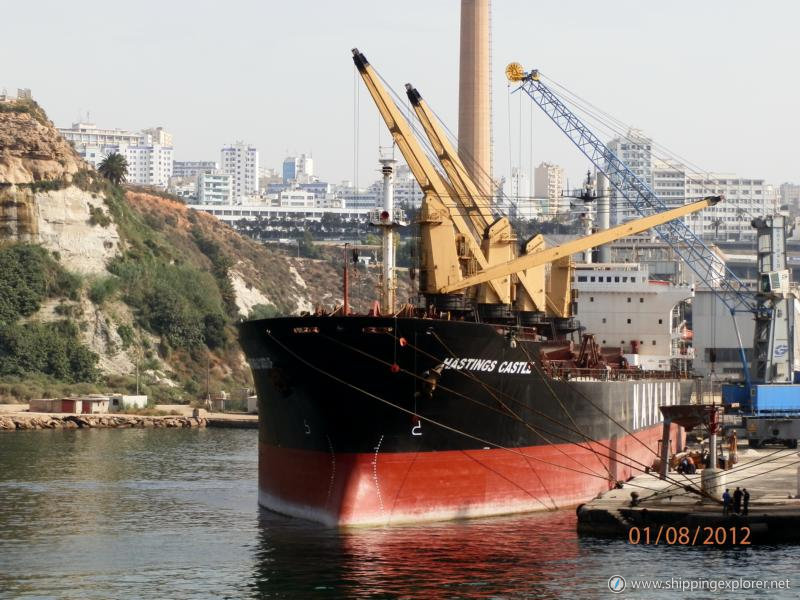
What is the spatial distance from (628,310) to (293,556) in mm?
33595

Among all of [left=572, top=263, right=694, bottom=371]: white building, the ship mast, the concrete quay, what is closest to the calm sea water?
the ship mast

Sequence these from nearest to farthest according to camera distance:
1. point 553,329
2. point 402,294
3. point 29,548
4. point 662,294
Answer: point 29,548
point 553,329
point 662,294
point 402,294

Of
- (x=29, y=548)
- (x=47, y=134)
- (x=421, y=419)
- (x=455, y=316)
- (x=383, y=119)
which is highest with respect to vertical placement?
(x=47, y=134)

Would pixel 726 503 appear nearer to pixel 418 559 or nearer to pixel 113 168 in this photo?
pixel 418 559

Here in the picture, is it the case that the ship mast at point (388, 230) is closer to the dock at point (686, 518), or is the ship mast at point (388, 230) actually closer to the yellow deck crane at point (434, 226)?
the yellow deck crane at point (434, 226)

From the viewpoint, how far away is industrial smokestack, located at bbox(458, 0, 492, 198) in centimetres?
9288

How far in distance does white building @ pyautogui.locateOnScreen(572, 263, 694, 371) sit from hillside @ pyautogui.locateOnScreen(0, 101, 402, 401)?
133 ft

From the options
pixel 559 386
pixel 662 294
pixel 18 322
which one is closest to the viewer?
pixel 559 386

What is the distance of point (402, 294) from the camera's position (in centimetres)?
16025

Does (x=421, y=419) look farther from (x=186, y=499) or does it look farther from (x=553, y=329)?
(x=553, y=329)

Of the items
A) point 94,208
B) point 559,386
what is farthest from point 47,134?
point 559,386

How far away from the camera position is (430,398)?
33.7 metres

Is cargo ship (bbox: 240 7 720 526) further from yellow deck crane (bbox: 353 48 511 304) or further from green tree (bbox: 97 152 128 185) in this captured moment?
green tree (bbox: 97 152 128 185)

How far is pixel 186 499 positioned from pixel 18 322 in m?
55.6
